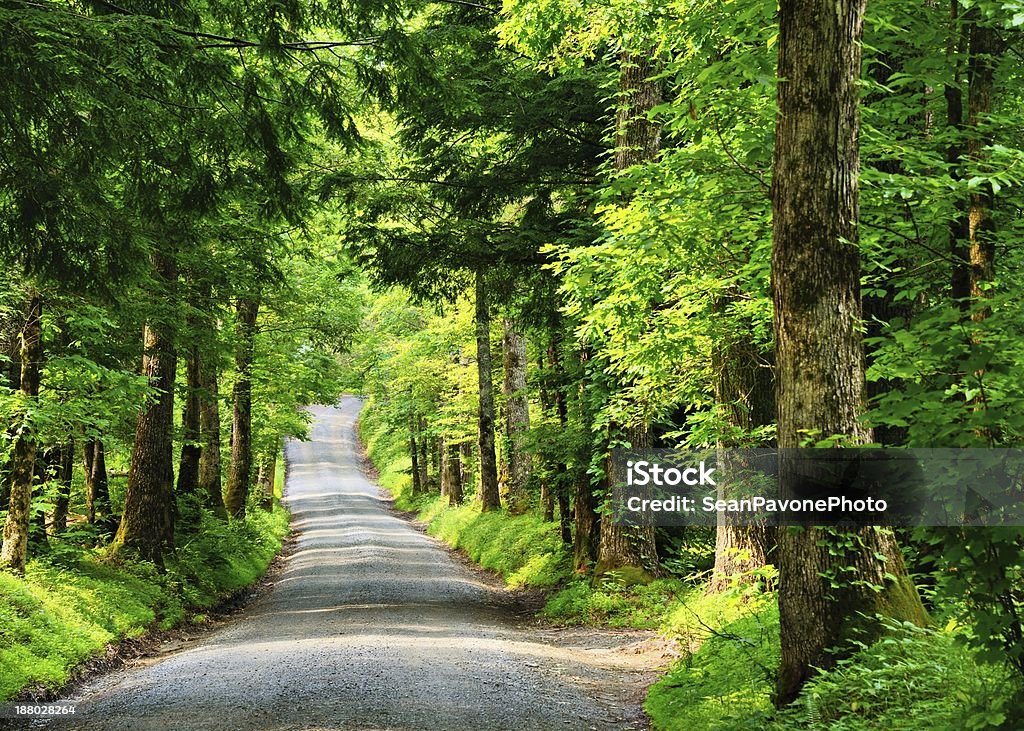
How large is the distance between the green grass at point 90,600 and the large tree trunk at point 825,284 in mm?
7108

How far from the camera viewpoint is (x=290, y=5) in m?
6.96

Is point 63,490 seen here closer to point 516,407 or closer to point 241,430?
point 241,430

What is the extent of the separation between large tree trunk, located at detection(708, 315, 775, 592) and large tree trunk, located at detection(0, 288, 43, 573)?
28.0ft

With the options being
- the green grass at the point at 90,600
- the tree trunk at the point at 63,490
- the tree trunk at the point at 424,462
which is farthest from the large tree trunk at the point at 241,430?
the tree trunk at the point at 424,462

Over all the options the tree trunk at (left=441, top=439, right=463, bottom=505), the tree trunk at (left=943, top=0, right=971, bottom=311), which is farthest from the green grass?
the tree trunk at (left=441, top=439, right=463, bottom=505)

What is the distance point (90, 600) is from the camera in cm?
1088

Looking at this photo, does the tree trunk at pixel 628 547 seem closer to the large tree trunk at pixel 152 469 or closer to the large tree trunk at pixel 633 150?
the large tree trunk at pixel 633 150

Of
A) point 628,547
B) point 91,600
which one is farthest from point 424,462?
point 91,600

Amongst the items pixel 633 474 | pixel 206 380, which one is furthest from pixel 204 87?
pixel 206 380

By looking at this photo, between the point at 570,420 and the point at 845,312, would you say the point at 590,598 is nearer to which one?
the point at 570,420

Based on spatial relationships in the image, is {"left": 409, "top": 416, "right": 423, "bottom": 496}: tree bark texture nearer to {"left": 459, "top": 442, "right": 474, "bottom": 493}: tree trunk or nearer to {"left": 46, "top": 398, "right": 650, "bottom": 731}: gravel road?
{"left": 459, "top": 442, "right": 474, "bottom": 493}: tree trunk

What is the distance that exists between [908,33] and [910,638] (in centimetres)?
450

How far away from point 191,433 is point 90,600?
6.30 m

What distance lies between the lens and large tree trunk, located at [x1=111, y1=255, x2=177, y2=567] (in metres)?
13.9
